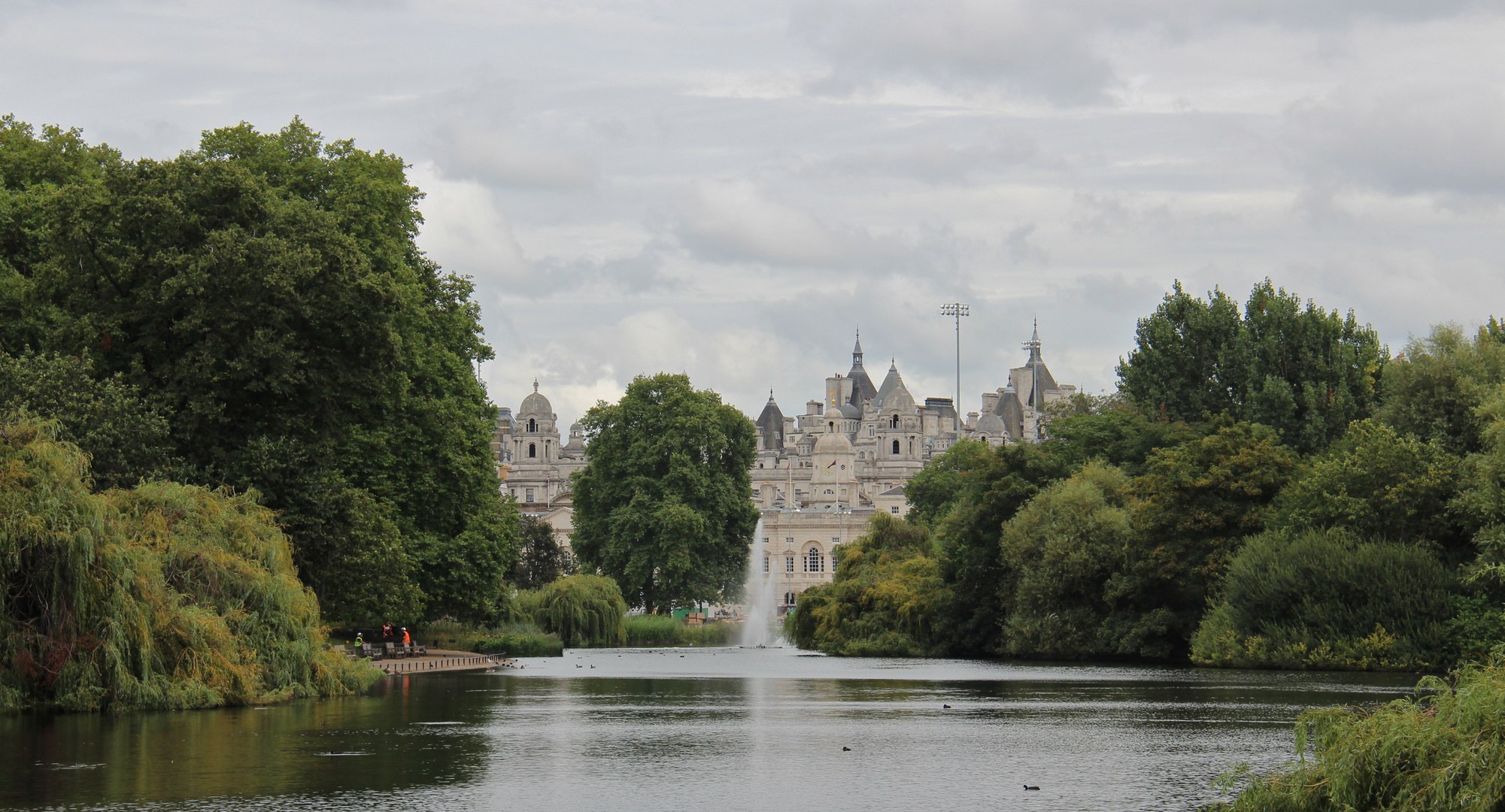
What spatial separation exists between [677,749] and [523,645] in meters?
33.8

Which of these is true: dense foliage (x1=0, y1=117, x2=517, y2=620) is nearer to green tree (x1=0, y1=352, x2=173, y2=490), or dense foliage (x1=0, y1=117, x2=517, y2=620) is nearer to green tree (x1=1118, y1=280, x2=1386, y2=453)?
green tree (x1=0, y1=352, x2=173, y2=490)

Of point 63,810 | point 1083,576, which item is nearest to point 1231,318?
point 1083,576

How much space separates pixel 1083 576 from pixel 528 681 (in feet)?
56.5

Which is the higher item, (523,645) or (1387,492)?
(1387,492)

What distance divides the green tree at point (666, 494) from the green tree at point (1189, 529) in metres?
30.2

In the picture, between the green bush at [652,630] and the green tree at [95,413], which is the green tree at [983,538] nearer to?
the green bush at [652,630]

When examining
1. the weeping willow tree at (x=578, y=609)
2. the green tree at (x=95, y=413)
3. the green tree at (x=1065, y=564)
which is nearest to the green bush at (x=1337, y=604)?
the green tree at (x=1065, y=564)

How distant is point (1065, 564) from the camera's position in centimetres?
4456

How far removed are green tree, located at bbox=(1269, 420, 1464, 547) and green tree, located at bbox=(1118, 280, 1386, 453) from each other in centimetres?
1009

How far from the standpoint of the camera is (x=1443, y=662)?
34.8 m

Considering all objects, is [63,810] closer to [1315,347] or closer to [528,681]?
[528,681]

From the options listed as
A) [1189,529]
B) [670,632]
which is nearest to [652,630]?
[670,632]

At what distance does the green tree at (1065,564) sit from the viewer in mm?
44531

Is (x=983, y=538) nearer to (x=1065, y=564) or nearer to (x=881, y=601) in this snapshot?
(x=1065, y=564)
